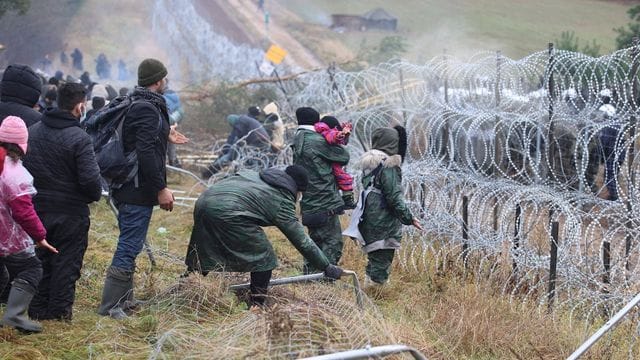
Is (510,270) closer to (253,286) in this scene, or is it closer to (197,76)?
(253,286)

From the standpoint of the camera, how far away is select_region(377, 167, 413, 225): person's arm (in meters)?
5.91

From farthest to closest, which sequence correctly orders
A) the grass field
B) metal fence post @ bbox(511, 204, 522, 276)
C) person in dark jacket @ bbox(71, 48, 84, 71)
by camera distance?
the grass field, person in dark jacket @ bbox(71, 48, 84, 71), metal fence post @ bbox(511, 204, 522, 276)

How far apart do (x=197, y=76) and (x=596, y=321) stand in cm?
2339

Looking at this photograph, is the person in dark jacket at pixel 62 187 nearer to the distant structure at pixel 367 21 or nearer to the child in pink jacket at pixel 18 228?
the child in pink jacket at pixel 18 228

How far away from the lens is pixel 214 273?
16.5 feet

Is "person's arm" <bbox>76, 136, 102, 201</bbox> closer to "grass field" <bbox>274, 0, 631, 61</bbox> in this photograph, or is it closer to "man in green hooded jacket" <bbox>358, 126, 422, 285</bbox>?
"man in green hooded jacket" <bbox>358, 126, 422, 285</bbox>

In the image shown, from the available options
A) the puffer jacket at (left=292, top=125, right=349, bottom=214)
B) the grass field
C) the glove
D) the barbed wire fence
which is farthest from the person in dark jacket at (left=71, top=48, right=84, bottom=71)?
the glove

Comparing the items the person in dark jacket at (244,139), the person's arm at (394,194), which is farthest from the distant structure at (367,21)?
the person's arm at (394,194)

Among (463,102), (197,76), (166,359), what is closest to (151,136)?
(166,359)

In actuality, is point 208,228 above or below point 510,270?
above

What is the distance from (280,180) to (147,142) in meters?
0.88

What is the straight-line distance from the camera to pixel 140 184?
4855 millimetres

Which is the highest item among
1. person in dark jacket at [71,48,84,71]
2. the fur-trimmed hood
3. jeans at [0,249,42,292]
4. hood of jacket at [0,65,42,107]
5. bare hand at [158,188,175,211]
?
hood of jacket at [0,65,42,107]

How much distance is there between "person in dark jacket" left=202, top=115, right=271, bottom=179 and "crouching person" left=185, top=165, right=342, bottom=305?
20.1 feet
